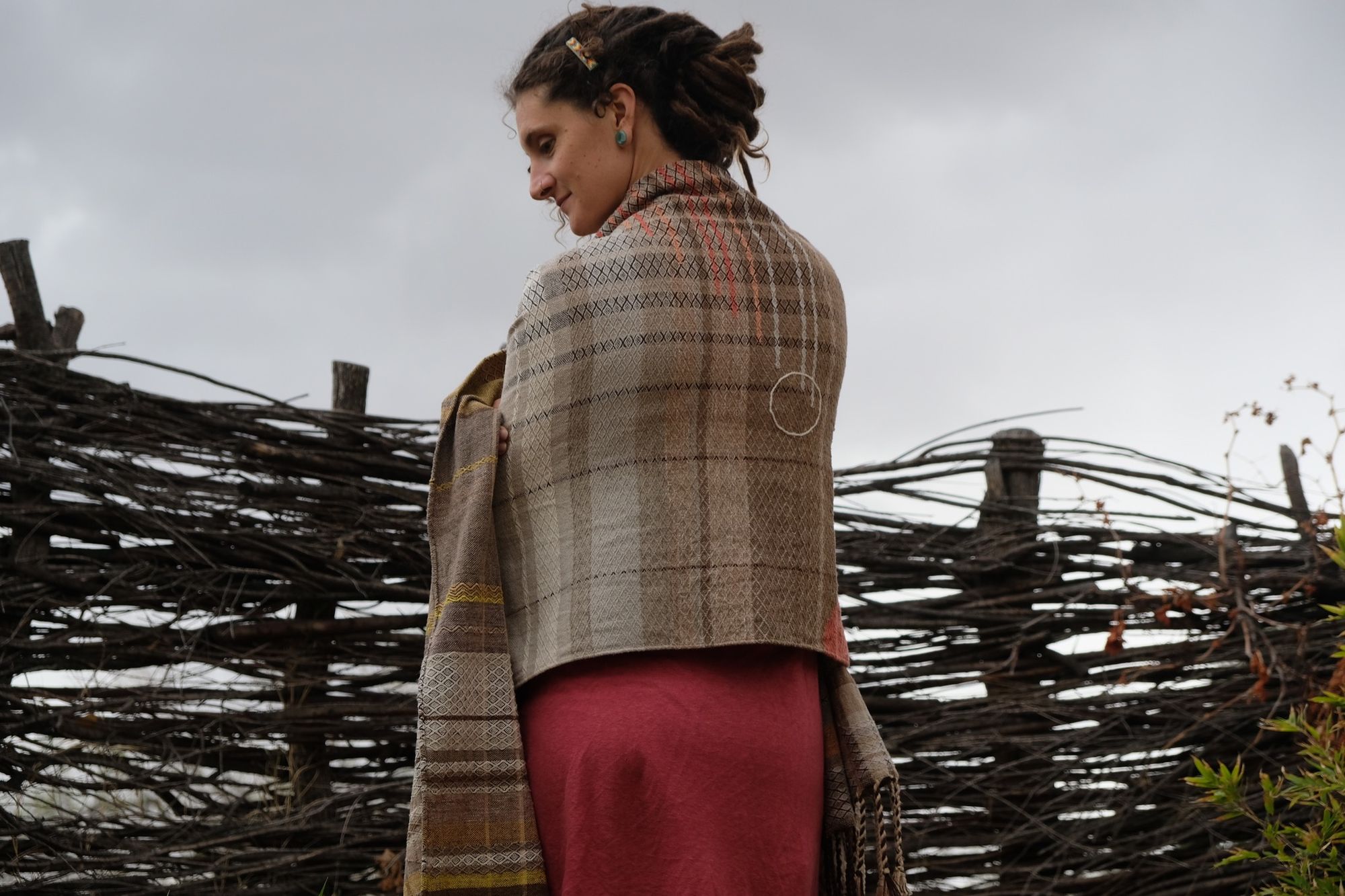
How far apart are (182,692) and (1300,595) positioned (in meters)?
3.34

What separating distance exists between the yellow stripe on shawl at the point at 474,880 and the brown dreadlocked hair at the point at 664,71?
3.30 ft

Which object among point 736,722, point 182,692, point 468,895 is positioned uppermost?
point 182,692

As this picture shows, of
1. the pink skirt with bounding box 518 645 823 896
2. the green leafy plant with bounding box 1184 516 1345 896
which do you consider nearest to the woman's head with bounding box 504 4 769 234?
the pink skirt with bounding box 518 645 823 896

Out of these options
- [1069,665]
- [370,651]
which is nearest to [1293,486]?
[1069,665]

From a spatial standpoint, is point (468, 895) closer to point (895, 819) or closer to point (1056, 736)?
point (895, 819)

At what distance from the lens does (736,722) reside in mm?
1618

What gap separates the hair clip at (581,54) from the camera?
1813 mm

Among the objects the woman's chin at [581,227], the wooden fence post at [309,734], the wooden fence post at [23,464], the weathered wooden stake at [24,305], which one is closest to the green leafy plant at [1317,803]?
the woman's chin at [581,227]

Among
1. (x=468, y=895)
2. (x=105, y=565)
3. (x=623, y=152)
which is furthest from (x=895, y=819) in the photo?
(x=105, y=565)

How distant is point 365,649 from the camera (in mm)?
3727

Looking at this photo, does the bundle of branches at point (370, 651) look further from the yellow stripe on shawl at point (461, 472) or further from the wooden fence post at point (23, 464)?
the yellow stripe on shawl at point (461, 472)

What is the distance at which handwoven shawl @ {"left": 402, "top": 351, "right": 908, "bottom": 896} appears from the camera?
163cm

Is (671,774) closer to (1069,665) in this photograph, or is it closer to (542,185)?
(542,185)

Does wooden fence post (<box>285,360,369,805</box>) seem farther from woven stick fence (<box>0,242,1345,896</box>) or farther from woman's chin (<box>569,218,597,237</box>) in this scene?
woman's chin (<box>569,218,597,237</box>)
